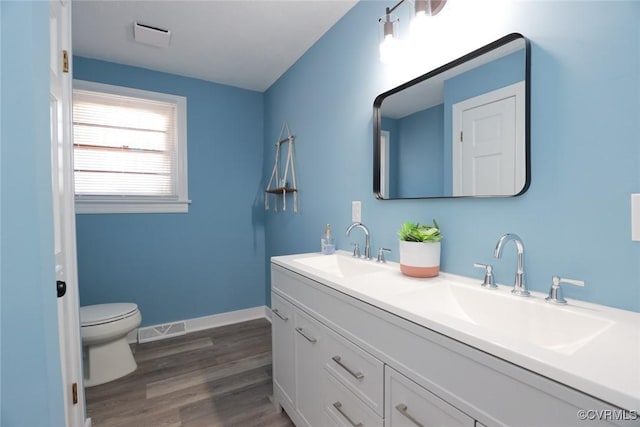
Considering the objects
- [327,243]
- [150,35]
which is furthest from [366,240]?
[150,35]

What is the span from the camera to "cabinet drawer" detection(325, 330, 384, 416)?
0.99m

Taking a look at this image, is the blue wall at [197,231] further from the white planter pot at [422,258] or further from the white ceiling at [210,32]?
the white planter pot at [422,258]

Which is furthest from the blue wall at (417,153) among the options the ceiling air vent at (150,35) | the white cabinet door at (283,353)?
the ceiling air vent at (150,35)

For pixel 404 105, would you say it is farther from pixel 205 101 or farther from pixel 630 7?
pixel 205 101

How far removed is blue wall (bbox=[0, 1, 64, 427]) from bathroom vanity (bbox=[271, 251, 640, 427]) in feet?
2.92

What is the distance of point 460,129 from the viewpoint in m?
1.27

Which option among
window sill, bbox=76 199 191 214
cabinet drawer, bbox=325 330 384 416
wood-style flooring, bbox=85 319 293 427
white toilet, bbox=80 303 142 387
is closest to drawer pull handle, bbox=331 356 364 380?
cabinet drawer, bbox=325 330 384 416

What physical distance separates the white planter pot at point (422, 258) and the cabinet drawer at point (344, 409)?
→ 0.54 meters

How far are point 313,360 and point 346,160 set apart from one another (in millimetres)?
1204

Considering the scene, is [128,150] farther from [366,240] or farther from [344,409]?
[344,409]

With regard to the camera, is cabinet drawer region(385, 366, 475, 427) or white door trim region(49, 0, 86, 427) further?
white door trim region(49, 0, 86, 427)

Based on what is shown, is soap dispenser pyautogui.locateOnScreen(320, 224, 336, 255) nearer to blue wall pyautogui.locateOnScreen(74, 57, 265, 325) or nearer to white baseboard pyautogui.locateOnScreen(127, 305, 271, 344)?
blue wall pyautogui.locateOnScreen(74, 57, 265, 325)

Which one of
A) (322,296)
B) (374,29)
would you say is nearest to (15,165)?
(322,296)

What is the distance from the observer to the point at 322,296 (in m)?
1.30
